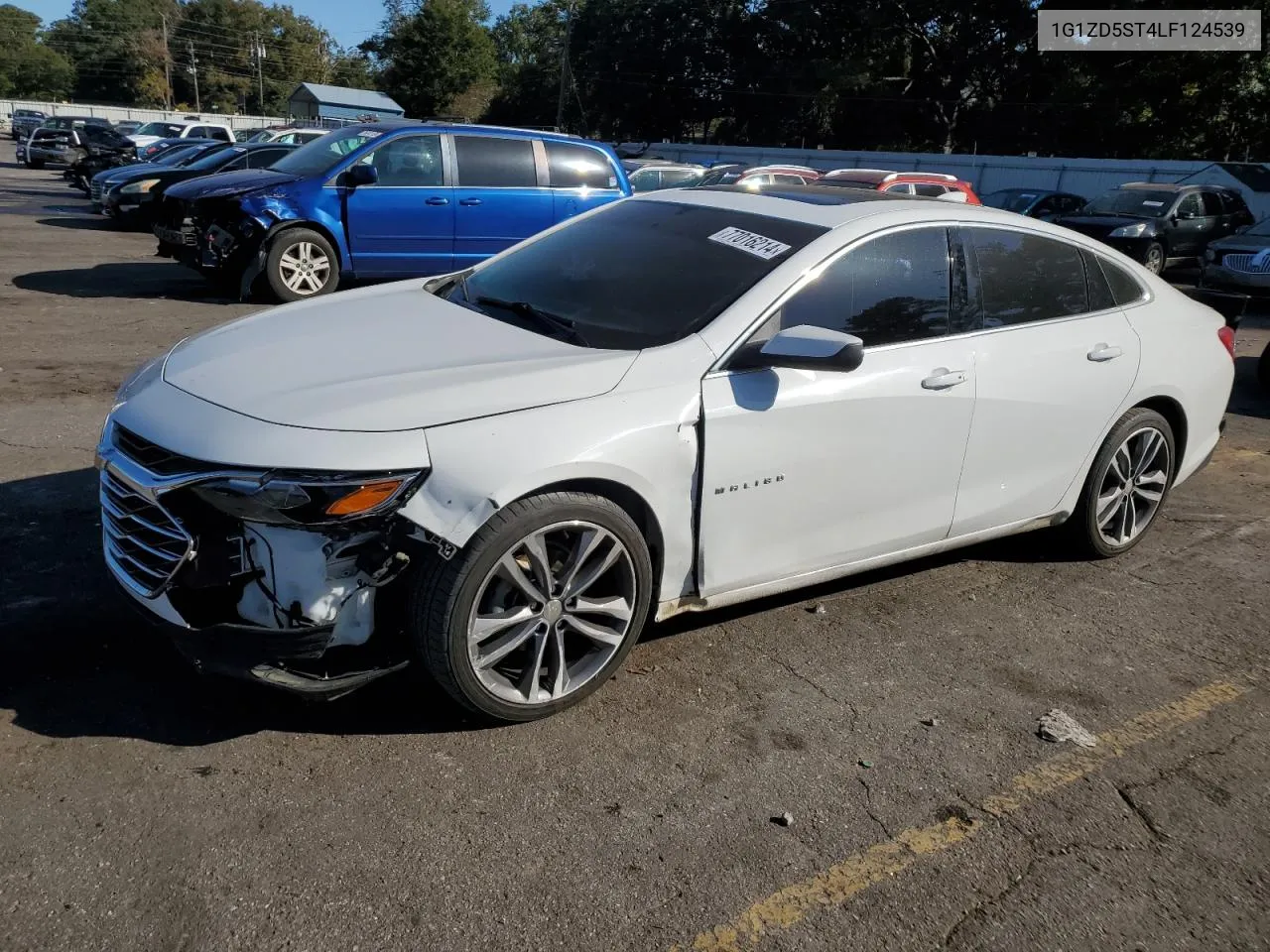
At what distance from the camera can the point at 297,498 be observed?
2.86 meters

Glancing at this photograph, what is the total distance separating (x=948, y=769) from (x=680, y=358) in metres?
1.56

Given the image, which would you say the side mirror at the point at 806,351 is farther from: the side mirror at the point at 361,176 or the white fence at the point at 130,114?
the white fence at the point at 130,114

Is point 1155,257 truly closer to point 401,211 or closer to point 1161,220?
point 1161,220

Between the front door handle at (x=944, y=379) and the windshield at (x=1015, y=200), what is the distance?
18.2 meters

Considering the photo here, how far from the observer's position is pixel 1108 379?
4.60 m

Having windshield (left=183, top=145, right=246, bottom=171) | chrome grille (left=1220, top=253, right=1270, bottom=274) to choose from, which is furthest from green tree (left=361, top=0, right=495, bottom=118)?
chrome grille (left=1220, top=253, right=1270, bottom=274)

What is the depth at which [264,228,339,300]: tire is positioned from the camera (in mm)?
10219

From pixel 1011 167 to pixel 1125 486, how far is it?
32024 mm

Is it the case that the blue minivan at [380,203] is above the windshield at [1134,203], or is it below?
above

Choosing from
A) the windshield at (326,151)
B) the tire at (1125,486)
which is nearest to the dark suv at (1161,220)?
the windshield at (326,151)

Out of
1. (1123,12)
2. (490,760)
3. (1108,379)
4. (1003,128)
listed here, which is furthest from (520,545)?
(1003,128)

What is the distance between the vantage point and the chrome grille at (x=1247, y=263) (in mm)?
14430

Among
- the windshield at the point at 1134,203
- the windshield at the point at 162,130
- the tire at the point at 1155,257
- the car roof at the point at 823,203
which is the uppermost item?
the car roof at the point at 823,203

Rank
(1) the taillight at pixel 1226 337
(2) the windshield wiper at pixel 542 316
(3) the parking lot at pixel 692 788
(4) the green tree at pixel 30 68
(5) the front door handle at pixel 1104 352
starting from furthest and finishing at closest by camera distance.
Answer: (4) the green tree at pixel 30 68 < (1) the taillight at pixel 1226 337 < (5) the front door handle at pixel 1104 352 < (2) the windshield wiper at pixel 542 316 < (3) the parking lot at pixel 692 788
